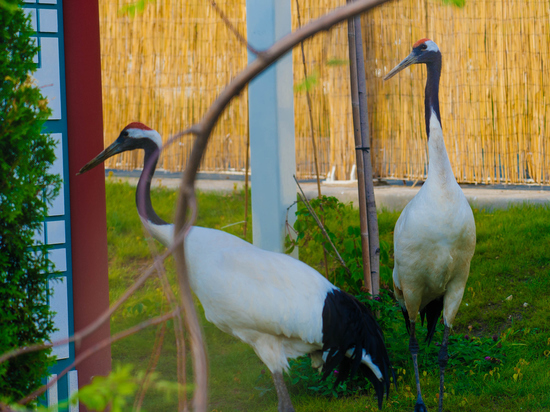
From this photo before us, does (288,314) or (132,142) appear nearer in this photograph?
(288,314)

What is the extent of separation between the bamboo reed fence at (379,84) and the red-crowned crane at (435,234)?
2.67 m

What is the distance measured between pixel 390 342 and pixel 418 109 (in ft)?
9.71

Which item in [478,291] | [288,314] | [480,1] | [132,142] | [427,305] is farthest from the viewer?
[480,1]

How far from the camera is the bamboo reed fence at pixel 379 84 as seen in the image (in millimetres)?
5551

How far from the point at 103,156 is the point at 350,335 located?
56.1 inches

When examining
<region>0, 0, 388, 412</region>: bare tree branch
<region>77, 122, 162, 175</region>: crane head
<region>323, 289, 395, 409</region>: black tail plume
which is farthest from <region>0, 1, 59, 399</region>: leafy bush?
<region>0, 0, 388, 412</region>: bare tree branch

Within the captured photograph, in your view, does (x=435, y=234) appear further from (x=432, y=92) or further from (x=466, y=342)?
(x=466, y=342)

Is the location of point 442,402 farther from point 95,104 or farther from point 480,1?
point 480,1

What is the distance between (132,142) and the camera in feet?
9.96

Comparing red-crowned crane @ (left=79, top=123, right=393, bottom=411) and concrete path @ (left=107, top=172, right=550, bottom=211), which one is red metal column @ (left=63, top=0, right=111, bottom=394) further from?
concrete path @ (left=107, top=172, right=550, bottom=211)

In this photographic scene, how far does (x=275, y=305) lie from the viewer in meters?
2.61

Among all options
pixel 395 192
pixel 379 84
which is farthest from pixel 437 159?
pixel 379 84

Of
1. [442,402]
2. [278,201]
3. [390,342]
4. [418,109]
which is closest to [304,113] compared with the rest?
[418,109]

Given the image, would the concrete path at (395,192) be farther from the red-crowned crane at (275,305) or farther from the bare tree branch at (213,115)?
the bare tree branch at (213,115)
